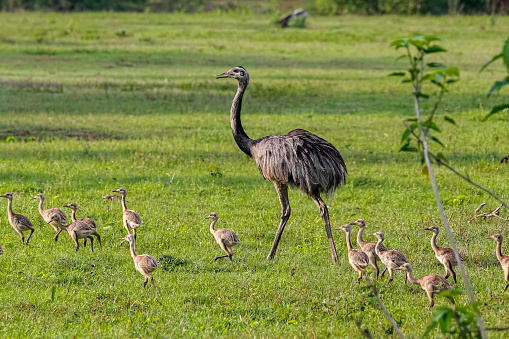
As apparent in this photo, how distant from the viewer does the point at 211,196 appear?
1170 cm

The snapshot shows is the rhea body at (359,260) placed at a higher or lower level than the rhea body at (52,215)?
higher

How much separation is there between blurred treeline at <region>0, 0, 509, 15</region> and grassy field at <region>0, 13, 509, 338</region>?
107ft

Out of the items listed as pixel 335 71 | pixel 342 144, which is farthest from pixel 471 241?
pixel 335 71

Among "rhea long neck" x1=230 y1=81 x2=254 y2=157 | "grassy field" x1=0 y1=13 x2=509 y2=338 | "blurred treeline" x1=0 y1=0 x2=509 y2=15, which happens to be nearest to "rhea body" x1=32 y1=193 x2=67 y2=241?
"grassy field" x1=0 y1=13 x2=509 y2=338

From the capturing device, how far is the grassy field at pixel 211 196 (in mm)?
6762

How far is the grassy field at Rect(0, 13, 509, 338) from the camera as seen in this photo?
6.76 meters

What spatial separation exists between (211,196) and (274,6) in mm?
61829

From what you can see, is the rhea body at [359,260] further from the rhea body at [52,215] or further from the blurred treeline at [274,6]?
the blurred treeline at [274,6]

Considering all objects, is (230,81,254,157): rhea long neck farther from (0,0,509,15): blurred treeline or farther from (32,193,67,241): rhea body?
(0,0,509,15): blurred treeline

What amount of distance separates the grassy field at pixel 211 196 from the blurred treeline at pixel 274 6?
32.5 metres

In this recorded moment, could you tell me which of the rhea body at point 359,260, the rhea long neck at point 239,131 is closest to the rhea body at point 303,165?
the rhea long neck at point 239,131

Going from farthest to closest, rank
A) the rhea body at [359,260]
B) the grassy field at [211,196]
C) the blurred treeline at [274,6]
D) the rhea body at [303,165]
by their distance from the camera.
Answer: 1. the blurred treeline at [274,6]
2. the rhea body at [303,165]
3. the rhea body at [359,260]
4. the grassy field at [211,196]

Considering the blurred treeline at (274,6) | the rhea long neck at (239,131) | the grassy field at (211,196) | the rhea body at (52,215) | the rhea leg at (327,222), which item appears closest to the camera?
the grassy field at (211,196)

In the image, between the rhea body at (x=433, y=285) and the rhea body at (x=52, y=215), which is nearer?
the rhea body at (x=433, y=285)
